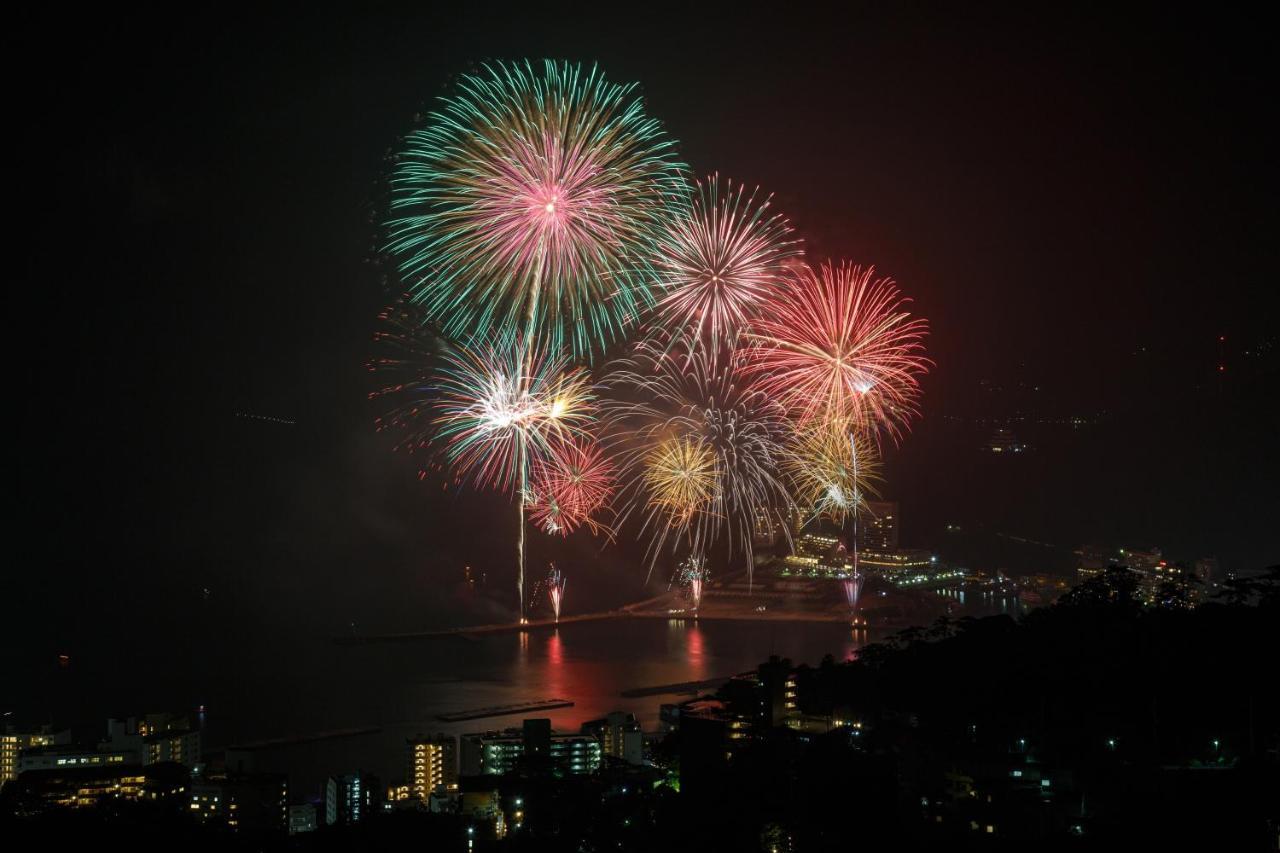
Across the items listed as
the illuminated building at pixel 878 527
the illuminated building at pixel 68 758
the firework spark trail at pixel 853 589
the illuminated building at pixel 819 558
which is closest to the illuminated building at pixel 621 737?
the illuminated building at pixel 68 758

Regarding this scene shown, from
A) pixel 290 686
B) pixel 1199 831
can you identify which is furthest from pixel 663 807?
pixel 290 686

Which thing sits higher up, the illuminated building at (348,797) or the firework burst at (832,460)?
the firework burst at (832,460)

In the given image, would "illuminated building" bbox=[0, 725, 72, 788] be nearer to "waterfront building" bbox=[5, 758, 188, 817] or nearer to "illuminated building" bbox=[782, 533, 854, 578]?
"waterfront building" bbox=[5, 758, 188, 817]

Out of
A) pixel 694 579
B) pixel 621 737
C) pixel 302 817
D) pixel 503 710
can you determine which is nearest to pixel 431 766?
pixel 302 817

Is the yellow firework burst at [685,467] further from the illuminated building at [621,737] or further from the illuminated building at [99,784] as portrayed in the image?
the illuminated building at [99,784]

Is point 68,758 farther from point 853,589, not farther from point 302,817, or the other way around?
point 853,589

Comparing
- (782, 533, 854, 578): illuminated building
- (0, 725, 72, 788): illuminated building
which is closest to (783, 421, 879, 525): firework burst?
(0, 725, 72, 788): illuminated building
